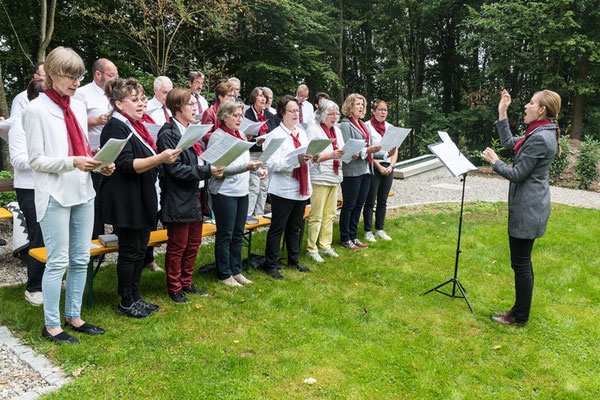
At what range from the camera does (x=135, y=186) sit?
3662 mm

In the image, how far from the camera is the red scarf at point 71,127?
3074 mm

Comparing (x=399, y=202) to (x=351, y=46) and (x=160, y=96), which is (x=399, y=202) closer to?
(x=160, y=96)

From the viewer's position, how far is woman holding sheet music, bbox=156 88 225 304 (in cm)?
396

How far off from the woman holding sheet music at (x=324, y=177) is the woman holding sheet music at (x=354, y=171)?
0.30 meters

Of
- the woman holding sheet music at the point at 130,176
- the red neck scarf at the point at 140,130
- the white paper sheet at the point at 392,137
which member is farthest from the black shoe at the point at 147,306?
the white paper sheet at the point at 392,137

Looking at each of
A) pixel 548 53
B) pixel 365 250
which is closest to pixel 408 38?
pixel 548 53

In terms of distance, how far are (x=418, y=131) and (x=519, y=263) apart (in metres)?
18.9

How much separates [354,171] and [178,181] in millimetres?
2844

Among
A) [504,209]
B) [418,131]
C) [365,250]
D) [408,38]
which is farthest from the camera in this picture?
[408,38]

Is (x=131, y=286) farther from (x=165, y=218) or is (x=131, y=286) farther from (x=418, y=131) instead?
(x=418, y=131)

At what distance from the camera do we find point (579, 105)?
56.5 ft

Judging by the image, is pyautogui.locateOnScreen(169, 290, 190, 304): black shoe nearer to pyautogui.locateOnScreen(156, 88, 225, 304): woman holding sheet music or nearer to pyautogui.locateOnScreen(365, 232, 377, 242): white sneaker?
pyautogui.locateOnScreen(156, 88, 225, 304): woman holding sheet music

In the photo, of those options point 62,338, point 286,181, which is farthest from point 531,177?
point 62,338

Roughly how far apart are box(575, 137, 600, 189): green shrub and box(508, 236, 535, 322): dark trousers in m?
10.9
